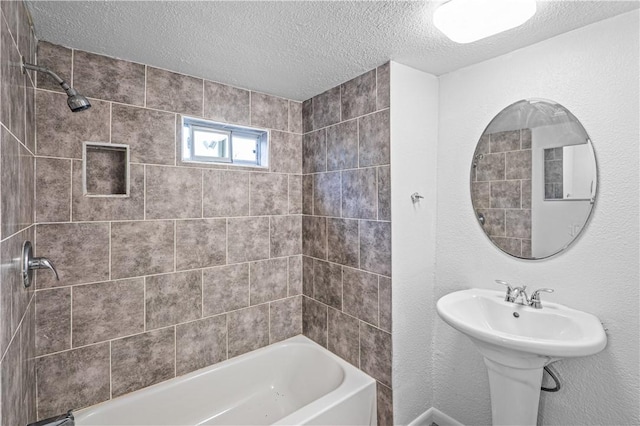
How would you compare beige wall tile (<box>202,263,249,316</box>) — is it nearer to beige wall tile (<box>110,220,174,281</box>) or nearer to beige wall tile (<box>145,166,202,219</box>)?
beige wall tile (<box>110,220,174,281</box>)

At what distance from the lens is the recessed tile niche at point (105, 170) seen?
5.59 feet

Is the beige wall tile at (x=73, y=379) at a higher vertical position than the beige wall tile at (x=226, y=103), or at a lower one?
lower

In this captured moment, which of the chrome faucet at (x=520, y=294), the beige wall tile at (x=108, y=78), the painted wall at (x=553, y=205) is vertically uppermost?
the beige wall tile at (x=108, y=78)

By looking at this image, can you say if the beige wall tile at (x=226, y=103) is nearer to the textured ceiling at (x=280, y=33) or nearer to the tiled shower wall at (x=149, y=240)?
the tiled shower wall at (x=149, y=240)

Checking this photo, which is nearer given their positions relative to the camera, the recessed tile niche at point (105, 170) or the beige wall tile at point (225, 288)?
the recessed tile niche at point (105, 170)

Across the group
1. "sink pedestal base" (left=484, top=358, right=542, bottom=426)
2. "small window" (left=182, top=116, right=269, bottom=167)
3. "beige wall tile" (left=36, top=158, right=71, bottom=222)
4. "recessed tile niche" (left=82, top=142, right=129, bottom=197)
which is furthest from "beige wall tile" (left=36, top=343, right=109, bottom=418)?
"sink pedestal base" (left=484, top=358, right=542, bottom=426)

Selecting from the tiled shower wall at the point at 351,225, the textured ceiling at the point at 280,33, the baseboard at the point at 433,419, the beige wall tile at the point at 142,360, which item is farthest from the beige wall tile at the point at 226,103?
the baseboard at the point at 433,419

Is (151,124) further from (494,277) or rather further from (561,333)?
(561,333)

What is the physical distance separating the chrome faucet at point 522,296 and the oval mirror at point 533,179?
0.60ft

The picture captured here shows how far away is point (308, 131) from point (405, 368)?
184cm

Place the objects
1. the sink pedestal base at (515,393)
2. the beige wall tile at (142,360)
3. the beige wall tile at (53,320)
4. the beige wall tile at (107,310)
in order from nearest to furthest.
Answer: the sink pedestal base at (515,393)
the beige wall tile at (53,320)
the beige wall tile at (107,310)
the beige wall tile at (142,360)

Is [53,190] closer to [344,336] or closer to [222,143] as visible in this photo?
[222,143]

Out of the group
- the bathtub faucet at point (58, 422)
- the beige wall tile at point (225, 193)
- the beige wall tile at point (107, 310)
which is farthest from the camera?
the beige wall tile at point (225, 193)

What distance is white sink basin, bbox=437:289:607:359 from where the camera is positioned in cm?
122
